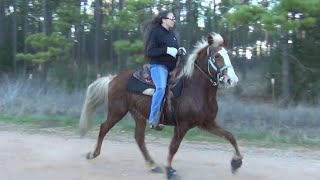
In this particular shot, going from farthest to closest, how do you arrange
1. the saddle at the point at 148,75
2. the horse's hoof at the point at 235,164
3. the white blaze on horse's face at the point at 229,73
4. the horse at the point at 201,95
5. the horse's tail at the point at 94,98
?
the horse's tail at the point at 94,98, the saddle at the point at 148,75, the horse's hoof at the point at 235,164, the horse at the point at 201,95, the white blaze on horse's face at the point at 229,73

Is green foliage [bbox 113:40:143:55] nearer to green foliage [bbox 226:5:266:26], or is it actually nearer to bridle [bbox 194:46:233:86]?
green foliage [bbox 226:5:266:26]

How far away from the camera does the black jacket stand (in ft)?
26.5

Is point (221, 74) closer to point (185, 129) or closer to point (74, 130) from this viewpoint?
point (185, 129)

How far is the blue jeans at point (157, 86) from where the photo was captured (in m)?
7.95

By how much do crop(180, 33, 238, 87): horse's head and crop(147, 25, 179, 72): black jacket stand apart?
1.20ft

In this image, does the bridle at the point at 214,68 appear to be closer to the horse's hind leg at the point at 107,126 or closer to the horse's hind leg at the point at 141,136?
the horse's hind leg at the point at 141,136

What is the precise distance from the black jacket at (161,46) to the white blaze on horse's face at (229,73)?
1.01m

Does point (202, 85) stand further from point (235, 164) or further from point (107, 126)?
point (107, 126)

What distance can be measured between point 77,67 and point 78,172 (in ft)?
63.5

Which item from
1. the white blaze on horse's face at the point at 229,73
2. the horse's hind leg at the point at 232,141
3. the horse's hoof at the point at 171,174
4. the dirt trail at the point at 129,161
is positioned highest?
the white blaze on horse's face at the point at 229,73

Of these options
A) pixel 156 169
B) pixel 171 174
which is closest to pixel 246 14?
pixel 156 169

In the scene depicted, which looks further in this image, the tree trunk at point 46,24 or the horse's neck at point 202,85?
the tree trunk at point 46,24

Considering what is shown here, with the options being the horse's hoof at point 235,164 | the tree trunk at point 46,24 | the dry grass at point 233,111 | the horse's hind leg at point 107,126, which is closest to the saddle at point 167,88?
the horse's hind leg at point 107,126

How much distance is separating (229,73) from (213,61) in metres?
0.47
